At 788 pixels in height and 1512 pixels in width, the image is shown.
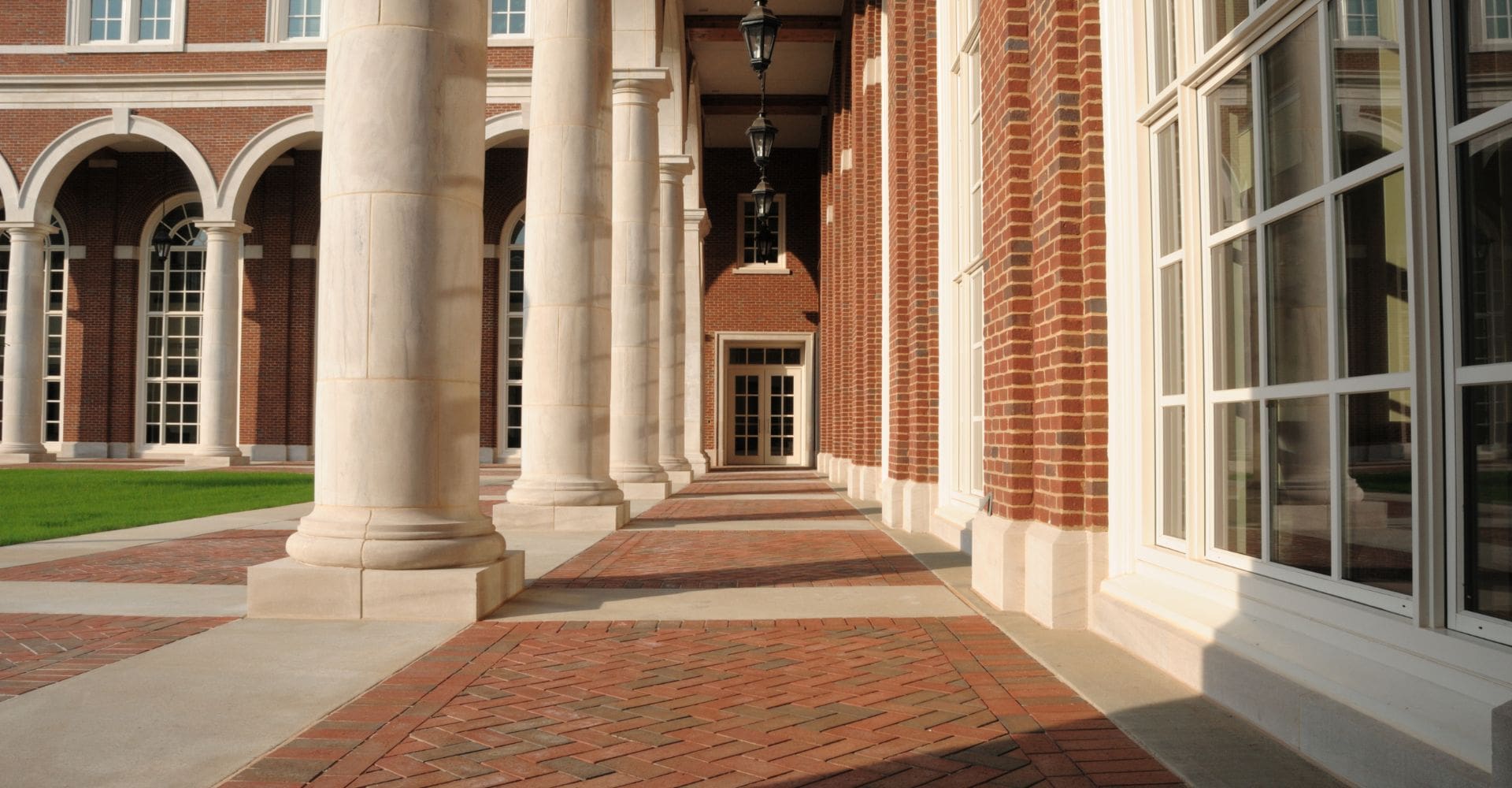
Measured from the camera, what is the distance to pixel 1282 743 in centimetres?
341

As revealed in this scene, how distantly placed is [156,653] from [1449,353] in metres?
4.73

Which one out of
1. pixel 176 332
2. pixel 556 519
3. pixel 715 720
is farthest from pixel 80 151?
pixel 715 720

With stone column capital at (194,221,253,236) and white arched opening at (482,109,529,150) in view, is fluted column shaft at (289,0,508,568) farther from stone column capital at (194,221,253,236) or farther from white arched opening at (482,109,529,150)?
stone column capital at (194,221,253,236)

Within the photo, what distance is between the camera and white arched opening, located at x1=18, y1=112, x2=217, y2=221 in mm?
25828

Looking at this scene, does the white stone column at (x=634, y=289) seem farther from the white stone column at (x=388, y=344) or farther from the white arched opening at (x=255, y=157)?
the white arched opening at (x=255, y=157)

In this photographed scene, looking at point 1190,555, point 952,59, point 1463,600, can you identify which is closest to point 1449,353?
point 1463,600

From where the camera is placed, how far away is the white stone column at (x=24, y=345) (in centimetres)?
2531

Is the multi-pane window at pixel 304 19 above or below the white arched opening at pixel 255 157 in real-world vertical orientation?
above

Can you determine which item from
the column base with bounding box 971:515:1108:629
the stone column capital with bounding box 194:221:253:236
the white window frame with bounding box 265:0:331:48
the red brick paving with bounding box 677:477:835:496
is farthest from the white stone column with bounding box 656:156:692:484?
the column base with bounding box 971:515:1108:629

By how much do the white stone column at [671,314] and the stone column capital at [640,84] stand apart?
455 cm

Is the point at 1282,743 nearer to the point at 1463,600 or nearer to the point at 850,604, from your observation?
the point at 1463,600

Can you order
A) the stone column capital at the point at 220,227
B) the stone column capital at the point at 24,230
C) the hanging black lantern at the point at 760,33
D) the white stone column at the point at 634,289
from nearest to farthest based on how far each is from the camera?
the hanging black lantern at the point at 760,33 → the white stone column at the point at 634,289 → the stone column capital at the point at 220,227 → the stone column capital at the point at 24,230

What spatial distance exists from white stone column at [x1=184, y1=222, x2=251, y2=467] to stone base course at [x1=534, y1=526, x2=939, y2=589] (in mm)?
17869

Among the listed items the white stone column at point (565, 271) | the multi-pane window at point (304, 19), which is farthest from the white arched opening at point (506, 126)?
the white stone column at point (565, 271)
